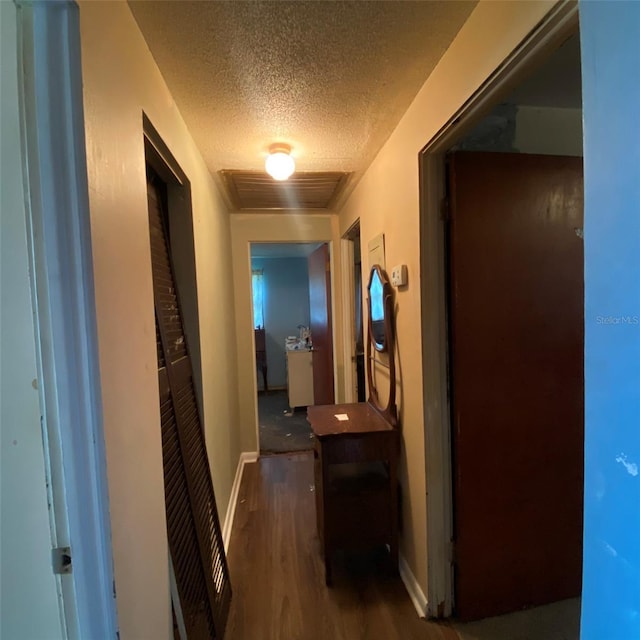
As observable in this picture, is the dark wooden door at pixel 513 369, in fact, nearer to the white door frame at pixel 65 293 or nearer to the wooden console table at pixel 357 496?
the wooden console table at pixel 357 496

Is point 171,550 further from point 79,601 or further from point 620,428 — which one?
point 620,428

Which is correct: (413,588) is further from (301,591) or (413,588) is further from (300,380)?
(300,380)

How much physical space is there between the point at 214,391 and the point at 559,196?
6.57 ft

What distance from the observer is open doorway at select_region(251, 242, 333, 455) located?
3514 millimetres

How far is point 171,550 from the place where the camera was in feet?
3.61

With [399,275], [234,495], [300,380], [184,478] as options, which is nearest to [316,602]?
[184,478]

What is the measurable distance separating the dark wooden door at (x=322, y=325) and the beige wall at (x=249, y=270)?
0.26ft

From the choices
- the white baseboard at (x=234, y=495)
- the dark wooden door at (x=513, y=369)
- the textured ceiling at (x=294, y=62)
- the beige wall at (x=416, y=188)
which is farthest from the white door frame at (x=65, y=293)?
the white baseboard at (x=234, y=495)

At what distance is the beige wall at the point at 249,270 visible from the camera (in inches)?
122

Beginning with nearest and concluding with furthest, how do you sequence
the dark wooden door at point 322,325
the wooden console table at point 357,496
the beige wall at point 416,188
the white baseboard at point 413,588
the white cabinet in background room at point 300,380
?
1. the beige wall at point 416,188
2. the white baseboard at point 413,588
3. the wooden console table at point 357,496
4. the dark wooden door at point 322,325
5. the white cabinet in background room at point 300,380

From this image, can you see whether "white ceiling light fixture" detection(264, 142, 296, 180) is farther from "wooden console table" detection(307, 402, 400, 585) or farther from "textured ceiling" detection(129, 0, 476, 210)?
"wooden console table" detection(307, 402, 400, 585)

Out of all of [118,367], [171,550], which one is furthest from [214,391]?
[118,367]

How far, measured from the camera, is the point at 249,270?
3.12m

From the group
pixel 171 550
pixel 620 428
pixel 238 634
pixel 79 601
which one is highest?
pixel 620 428
